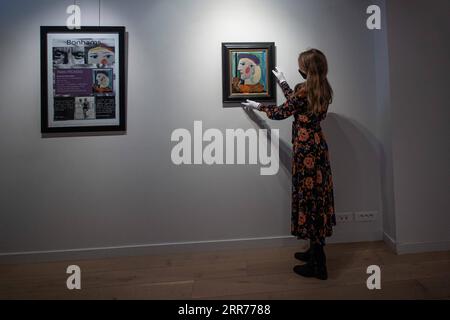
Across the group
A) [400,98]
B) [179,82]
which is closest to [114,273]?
[179,82]

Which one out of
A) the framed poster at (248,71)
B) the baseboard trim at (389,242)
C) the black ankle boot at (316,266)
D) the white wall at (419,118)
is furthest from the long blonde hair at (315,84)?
the baseboard trim at (389,242)

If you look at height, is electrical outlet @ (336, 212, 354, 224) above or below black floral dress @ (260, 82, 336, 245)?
below

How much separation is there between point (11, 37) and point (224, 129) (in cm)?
173

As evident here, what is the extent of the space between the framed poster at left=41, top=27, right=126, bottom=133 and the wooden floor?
1040 millimetres

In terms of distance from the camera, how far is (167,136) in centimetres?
187

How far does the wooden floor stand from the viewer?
1.40 meters

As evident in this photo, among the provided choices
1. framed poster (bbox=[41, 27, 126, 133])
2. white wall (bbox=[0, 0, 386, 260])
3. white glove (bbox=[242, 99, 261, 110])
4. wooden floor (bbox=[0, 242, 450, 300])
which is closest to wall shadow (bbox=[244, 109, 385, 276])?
white wall (bbox=[0, 0, 386, 260])

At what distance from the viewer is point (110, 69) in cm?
181

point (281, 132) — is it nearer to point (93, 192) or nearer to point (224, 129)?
point (224, 129)

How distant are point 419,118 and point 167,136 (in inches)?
75.7

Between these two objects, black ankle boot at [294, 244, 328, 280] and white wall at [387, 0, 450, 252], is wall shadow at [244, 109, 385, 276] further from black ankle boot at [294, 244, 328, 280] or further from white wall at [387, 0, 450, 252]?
black ankle boot at [294, 244, 328, 280]

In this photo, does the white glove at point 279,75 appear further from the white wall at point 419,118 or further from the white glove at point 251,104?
the white wall at point 419,118

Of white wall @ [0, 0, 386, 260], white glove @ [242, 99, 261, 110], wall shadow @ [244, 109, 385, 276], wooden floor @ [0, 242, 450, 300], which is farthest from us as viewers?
wall shadow @ [244, 109, 385, 276]

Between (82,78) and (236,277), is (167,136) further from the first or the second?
(236,277)
